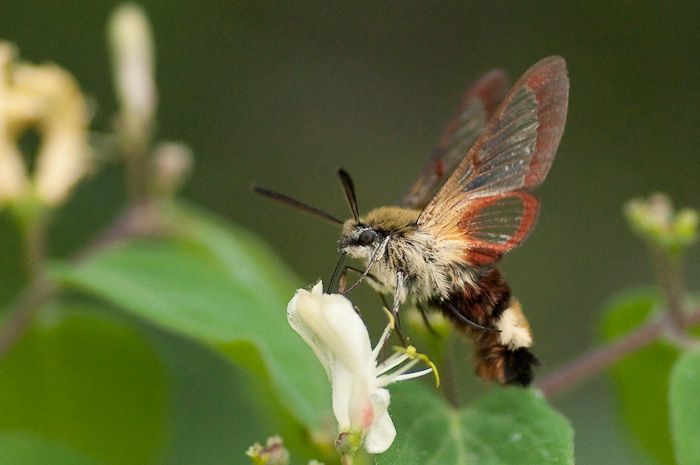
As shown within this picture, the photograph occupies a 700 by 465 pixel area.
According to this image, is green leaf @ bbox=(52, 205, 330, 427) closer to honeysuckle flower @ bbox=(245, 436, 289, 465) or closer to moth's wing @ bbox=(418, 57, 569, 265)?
honeysuckle flower @ bbox=(245, 436, 289, 465)

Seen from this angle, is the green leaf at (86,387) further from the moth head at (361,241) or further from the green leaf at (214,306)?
the moth head at (361,241)

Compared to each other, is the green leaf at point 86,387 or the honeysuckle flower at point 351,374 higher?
the honeysuckle flower at point 351,374

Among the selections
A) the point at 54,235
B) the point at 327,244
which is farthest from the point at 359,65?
the point at 54,235

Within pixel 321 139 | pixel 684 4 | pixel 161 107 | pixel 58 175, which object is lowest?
pixel 321 139

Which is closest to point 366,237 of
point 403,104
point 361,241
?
point 361,241

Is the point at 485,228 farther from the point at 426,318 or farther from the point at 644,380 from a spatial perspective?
the point at 644,380

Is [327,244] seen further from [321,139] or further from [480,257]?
[480,257]

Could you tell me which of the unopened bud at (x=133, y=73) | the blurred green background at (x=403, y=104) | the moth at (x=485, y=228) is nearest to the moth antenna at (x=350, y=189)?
the moth at (x=485, y=228)

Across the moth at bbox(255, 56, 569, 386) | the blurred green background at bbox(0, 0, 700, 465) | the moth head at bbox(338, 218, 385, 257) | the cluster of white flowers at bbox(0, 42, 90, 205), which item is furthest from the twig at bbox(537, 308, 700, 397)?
the blurred green background at bbox(0, 0, 700, 465)
